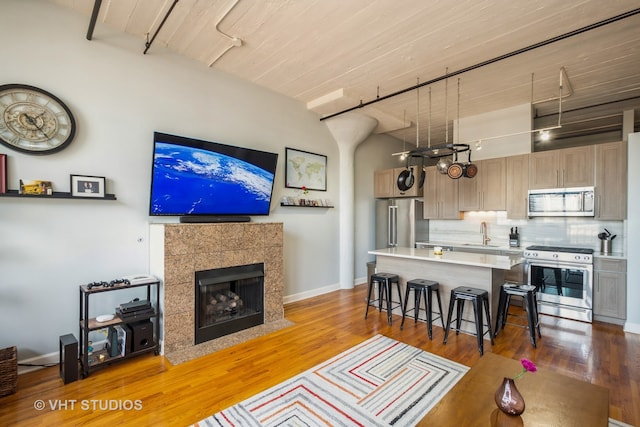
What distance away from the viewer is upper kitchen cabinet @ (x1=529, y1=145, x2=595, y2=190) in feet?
14.2

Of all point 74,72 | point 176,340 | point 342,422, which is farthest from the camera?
point 176,340

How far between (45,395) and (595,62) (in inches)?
258

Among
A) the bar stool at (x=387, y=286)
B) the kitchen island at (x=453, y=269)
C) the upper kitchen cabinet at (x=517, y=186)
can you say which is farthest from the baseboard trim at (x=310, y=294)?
the upper kitchen cabinet at (x=517, y=186)

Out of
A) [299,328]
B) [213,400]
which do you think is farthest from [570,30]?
[213,400]

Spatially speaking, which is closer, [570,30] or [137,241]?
[570,30]

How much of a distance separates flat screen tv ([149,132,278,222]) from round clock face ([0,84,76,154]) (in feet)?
2.63

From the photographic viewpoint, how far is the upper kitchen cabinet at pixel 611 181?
13.3ft

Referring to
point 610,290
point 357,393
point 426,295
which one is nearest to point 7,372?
point 357,393

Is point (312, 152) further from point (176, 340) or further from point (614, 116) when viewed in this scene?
point (614, 116)

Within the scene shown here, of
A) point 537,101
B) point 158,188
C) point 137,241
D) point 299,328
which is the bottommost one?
point 299,328

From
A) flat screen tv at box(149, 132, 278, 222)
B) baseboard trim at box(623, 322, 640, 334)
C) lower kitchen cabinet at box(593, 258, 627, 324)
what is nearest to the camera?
flat screen tv at box(149, 132, 278, 222)

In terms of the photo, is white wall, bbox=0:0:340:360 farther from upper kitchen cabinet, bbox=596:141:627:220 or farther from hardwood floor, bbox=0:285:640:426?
upper kitchen cabinet, bbox=596:141:627:220

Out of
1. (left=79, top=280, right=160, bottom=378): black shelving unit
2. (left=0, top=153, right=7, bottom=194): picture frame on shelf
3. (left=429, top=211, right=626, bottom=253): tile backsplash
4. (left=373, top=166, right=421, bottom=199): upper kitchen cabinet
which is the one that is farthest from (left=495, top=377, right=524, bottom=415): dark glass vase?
(left=373, top=166, right=421, bottom=199): upper kitchen cabinet

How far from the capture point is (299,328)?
12.5ft
